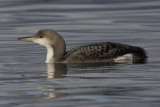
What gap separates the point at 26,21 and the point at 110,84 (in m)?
9.13

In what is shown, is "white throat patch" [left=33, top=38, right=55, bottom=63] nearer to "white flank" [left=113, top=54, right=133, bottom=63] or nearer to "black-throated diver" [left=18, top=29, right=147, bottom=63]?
"black-throated diver" [left=18, top=29, right=147, bottom=63]

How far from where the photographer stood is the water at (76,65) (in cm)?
982

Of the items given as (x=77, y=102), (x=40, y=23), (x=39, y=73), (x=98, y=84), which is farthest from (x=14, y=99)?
(x=40, y=23)

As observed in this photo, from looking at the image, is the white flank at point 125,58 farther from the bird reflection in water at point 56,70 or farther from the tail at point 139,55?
the bird reflection in water at point 56,70

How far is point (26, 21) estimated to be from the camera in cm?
1958

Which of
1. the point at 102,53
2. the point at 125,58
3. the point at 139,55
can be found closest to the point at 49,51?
the point at 102,53

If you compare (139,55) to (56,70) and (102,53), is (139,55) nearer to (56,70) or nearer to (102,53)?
(102,53)

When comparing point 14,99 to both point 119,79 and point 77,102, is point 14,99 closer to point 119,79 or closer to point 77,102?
point 77,102

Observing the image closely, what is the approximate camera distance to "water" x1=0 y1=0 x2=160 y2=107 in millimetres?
9820

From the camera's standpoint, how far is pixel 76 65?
43.1ft

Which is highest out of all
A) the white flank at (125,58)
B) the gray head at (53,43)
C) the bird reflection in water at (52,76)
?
the gray head at (53,43)

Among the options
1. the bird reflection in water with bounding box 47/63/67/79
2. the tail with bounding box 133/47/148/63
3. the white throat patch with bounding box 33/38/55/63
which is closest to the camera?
the bird reflection in water with bounding box 47/63/67/79

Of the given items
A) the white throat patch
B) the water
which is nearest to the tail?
the water

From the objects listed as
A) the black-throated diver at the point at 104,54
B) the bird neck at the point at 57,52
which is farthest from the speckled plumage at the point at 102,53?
the bird neck at the point at 57,52
